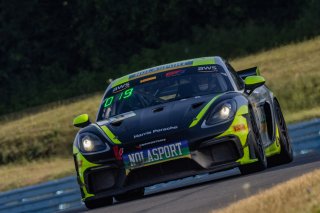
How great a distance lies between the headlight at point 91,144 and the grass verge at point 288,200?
274cm

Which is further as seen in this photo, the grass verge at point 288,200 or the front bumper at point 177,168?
the front bumper at point 177,168

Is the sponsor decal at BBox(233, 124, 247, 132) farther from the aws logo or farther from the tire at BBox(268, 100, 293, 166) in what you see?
the tire at BBox(268, 100, 293, 166)

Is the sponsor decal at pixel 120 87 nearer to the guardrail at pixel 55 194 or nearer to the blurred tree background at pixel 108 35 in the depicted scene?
the guardrail at pixel 55 194

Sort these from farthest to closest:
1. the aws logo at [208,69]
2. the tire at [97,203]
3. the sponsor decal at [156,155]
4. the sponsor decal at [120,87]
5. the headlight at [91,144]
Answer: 1. the sponsor decal at [120,87]
2. the aws logo at [208,69]
3. the tire at [97,203]
4. the headlight at [91,144]
5. the sponsor decal at [156,155]

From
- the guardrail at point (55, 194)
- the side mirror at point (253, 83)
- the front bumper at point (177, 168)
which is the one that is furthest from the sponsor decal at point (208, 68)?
the guardrail at point (55, 194)

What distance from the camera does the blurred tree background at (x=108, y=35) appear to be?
43.6 metres

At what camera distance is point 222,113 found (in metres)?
11.4

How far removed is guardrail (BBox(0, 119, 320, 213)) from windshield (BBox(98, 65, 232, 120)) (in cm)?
376

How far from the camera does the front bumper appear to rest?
36.6 ft

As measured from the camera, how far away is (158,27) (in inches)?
1849

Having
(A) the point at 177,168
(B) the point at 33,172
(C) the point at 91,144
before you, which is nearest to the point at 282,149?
(A) the point at 177,168

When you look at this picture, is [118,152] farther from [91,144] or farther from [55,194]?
[55,194]

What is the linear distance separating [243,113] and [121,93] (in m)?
1.94

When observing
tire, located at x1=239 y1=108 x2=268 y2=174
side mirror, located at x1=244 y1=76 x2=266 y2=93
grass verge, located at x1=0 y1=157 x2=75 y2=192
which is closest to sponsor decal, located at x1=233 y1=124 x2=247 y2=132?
tire, located at x1=239 y1=108 x2=268 y2=174
